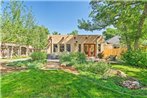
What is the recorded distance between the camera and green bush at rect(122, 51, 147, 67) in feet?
60.7

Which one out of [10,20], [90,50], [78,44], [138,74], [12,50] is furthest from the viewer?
[78,44]

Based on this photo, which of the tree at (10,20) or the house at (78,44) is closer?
the tree at (10,20)

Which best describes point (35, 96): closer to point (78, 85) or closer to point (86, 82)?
point (78, 85)

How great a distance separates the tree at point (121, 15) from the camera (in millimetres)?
18778

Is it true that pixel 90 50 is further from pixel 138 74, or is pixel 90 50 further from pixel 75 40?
pixel 138 74

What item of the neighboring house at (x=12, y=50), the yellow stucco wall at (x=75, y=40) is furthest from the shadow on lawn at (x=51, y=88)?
the yellow stucco wall at (x=75, y=40)

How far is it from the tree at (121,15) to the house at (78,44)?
12282 millimetres

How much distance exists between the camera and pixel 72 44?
117ft

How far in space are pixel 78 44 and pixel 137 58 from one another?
56.8 feet

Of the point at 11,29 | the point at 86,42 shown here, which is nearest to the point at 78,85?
the point at 11,29

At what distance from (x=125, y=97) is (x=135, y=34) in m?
13.8

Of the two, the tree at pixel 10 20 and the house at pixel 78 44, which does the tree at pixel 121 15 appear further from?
the house at pixel 78 44

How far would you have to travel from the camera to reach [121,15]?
66.5 ft

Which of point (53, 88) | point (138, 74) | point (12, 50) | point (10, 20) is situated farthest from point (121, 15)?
point (12, 50)
